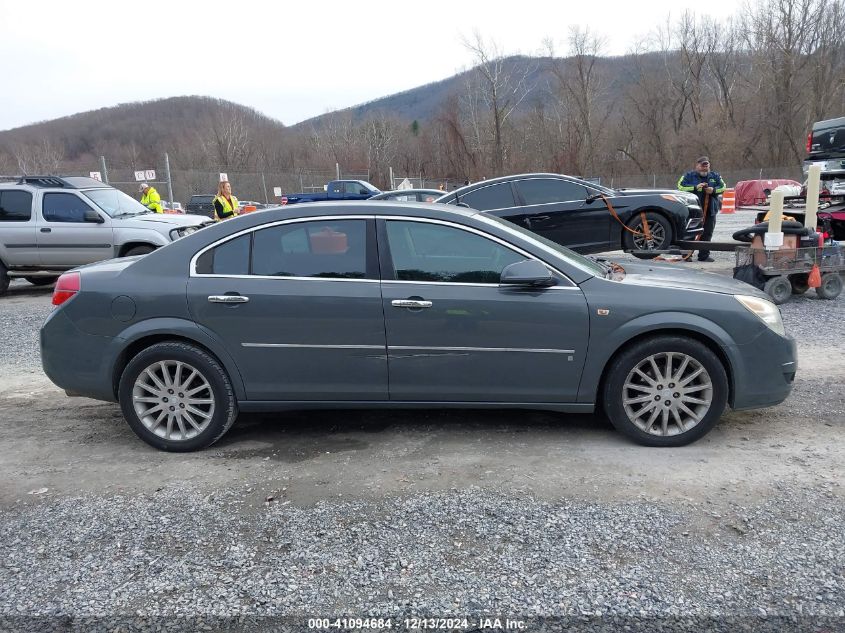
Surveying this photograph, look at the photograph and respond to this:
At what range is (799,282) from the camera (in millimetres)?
8484

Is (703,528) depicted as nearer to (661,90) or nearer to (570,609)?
(570,609)

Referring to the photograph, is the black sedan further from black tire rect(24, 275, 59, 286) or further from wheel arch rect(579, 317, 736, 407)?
black tire rect(24, 275, 59, 286)

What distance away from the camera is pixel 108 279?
13.8 ft

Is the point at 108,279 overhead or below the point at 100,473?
overhead

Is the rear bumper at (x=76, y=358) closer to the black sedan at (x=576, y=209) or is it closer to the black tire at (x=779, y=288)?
the black sedan at (x=576, y=209)

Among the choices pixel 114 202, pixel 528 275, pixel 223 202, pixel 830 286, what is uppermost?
pixel 114 202

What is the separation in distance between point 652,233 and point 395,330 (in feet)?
25.0

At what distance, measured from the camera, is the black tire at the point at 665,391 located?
12.9 ft

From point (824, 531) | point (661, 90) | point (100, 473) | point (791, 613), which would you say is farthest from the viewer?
point (661, 90)

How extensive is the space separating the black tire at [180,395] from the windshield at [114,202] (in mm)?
7823

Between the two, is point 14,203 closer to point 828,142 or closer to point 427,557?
point 427,557

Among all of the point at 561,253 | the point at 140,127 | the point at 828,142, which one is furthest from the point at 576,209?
the point at 140,127

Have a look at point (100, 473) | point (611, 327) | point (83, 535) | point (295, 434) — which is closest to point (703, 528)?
point (611, 327)

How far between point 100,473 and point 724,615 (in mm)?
3593
